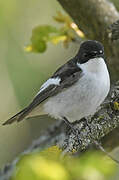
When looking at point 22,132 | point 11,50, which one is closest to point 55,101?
Answer: point 22,132

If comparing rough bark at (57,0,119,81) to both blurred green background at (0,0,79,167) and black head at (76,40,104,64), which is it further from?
→ blurred green background at (0,0,79,167)

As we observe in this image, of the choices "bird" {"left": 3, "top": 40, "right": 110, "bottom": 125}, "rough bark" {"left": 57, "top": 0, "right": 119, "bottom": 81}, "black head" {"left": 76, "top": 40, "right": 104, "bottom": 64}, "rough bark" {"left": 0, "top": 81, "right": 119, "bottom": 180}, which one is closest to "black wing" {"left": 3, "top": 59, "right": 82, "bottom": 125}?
"bird" {"left": 3, "top": 40, "right": 110, "bottom": 125}

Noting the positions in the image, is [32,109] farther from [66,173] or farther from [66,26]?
[66,173]

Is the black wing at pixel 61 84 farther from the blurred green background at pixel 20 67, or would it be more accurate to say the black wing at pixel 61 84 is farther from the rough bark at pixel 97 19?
the blurred green background at pixel 20 67

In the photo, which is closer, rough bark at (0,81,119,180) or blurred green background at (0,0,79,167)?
rough bark at (0,81,119,180)

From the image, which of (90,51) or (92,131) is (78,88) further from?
(92,131)

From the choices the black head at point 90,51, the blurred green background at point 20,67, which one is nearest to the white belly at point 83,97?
the black head at point 90,51

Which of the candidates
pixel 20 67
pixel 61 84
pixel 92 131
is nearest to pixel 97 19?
pixel 61 84
